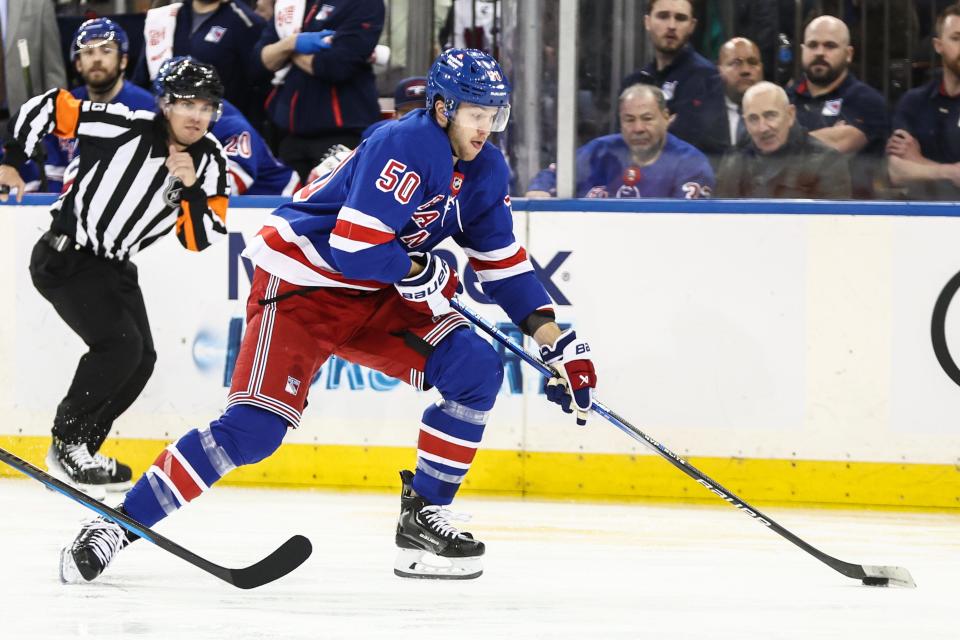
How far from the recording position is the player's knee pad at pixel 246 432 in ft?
9.20

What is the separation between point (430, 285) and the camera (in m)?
2.92

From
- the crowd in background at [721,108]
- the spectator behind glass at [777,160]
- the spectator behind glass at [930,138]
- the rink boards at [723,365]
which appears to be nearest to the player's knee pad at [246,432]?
the rink boards at [723,365]

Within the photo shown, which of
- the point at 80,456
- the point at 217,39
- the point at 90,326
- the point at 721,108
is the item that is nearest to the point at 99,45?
the point at 217,39

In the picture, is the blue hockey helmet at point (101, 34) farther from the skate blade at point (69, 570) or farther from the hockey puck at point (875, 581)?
the hockey puck at point (875, 581)

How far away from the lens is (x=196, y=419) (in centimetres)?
441

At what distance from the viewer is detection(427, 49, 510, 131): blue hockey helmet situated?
2873 mm

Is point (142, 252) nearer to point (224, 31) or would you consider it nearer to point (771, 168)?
point (224, 31)

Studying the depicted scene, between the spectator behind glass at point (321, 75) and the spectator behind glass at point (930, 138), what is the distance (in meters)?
1.65

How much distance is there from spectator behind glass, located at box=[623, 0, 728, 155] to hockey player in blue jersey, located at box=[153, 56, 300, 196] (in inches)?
46.1

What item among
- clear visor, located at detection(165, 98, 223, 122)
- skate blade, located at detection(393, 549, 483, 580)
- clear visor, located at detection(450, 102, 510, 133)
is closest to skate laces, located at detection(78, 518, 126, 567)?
skate blade, located at detection(393, 549, 483, 580)

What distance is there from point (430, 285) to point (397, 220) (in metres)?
0.16

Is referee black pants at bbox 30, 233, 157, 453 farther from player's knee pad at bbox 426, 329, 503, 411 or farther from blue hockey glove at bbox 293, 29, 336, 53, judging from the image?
player's knee pad at bbox 426, 329, 503, 411

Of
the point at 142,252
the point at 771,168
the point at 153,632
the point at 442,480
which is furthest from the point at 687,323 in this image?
the point at 153,632

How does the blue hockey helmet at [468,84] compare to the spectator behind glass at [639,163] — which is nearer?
the blue hockey helmet at [468,84]
